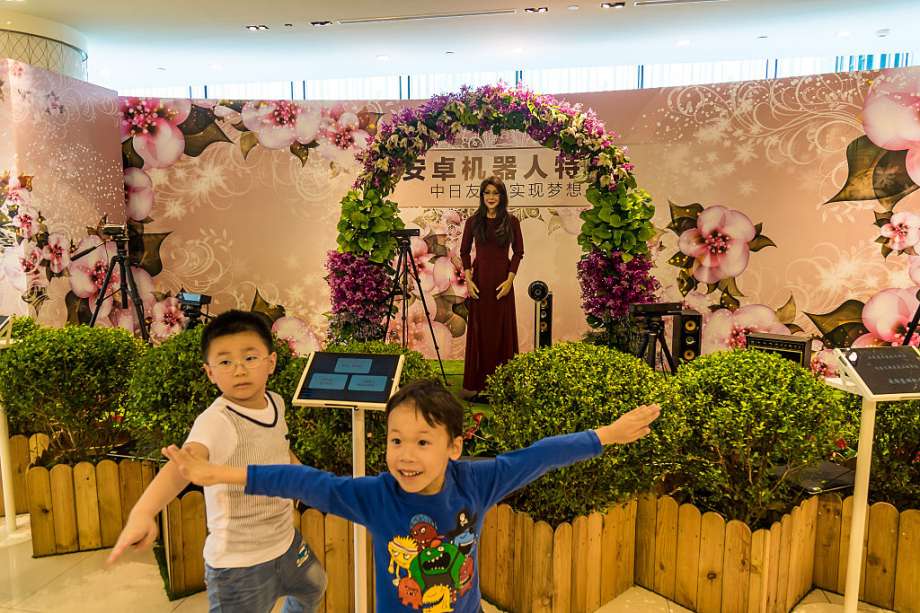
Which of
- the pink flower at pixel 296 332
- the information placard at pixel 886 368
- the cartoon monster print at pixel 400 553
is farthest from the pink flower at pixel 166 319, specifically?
the information placard at pixel 886 368

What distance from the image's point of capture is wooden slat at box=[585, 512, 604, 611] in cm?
254

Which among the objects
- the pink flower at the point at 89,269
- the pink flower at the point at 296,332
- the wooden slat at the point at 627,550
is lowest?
the wooden slat at the point at 627,550

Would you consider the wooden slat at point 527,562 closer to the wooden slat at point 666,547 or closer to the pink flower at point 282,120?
the wooden slat at point 666,547

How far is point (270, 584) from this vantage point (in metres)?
1.82

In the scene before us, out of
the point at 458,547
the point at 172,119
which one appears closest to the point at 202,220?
the point at 172,119

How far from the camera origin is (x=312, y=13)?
15.3 ft

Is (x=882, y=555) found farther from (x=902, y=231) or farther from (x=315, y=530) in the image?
(x=902, y=231)

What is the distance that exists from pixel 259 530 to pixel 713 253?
4832mm

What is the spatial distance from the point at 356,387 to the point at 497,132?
2.24 m

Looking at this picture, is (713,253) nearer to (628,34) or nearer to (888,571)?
(628,34)

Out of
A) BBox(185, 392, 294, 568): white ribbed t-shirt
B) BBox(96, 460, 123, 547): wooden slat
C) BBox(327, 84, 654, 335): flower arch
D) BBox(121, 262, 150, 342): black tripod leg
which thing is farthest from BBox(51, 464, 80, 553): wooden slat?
BBox(185, 392, 294, 568): white ribbed t-shirt

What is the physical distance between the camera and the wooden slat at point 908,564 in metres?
2.59

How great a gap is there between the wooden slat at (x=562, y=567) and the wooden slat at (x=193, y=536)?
5.08ft

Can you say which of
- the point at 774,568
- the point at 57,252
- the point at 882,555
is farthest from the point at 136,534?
the point at 57,252
